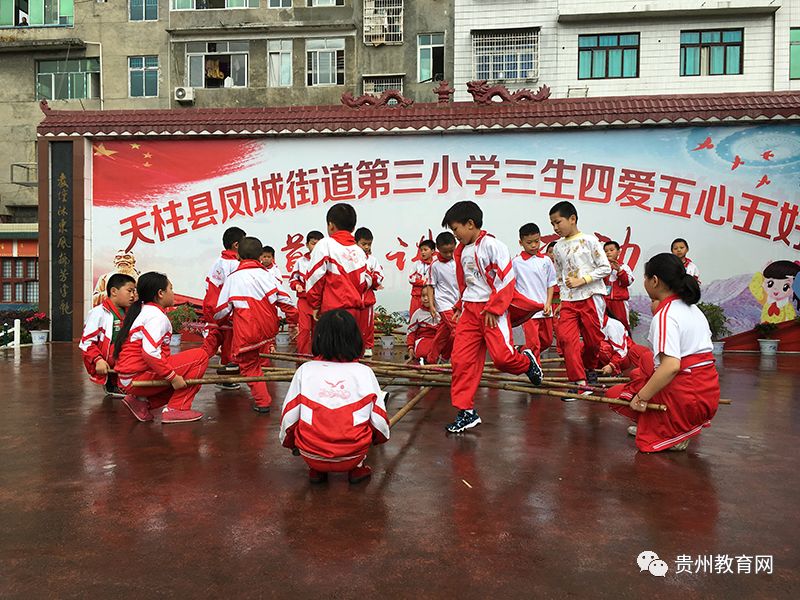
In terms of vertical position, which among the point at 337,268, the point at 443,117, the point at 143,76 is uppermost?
the point at 143,76

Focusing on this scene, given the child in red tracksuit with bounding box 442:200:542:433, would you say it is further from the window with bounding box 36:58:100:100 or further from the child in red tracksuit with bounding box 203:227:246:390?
the window with bounding box 36:58:100:100

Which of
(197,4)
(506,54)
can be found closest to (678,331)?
(506,54)

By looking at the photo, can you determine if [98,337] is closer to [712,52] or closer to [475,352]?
[475,352]

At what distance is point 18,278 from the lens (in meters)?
18.5

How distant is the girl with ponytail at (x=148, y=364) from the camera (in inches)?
177

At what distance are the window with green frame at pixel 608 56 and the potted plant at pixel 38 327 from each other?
15.3 metres

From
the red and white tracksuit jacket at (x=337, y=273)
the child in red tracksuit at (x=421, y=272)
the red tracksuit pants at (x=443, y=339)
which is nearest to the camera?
the red and white tracksuit jacket at (x=337, y=273)

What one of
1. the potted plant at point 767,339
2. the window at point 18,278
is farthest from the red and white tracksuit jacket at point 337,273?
the window at point 18,278

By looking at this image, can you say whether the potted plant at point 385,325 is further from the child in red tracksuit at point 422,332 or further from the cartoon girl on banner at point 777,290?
the cartoon girl on banner at point 777,290

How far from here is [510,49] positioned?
63.0 feet

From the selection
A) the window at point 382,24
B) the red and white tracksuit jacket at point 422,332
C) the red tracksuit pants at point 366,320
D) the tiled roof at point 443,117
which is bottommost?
the red and white tracksuit jacket at point 422,332

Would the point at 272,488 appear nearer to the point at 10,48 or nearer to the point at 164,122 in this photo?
the point at 164,122

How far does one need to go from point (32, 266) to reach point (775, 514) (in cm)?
1999

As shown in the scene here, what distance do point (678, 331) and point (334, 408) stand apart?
1.93m
